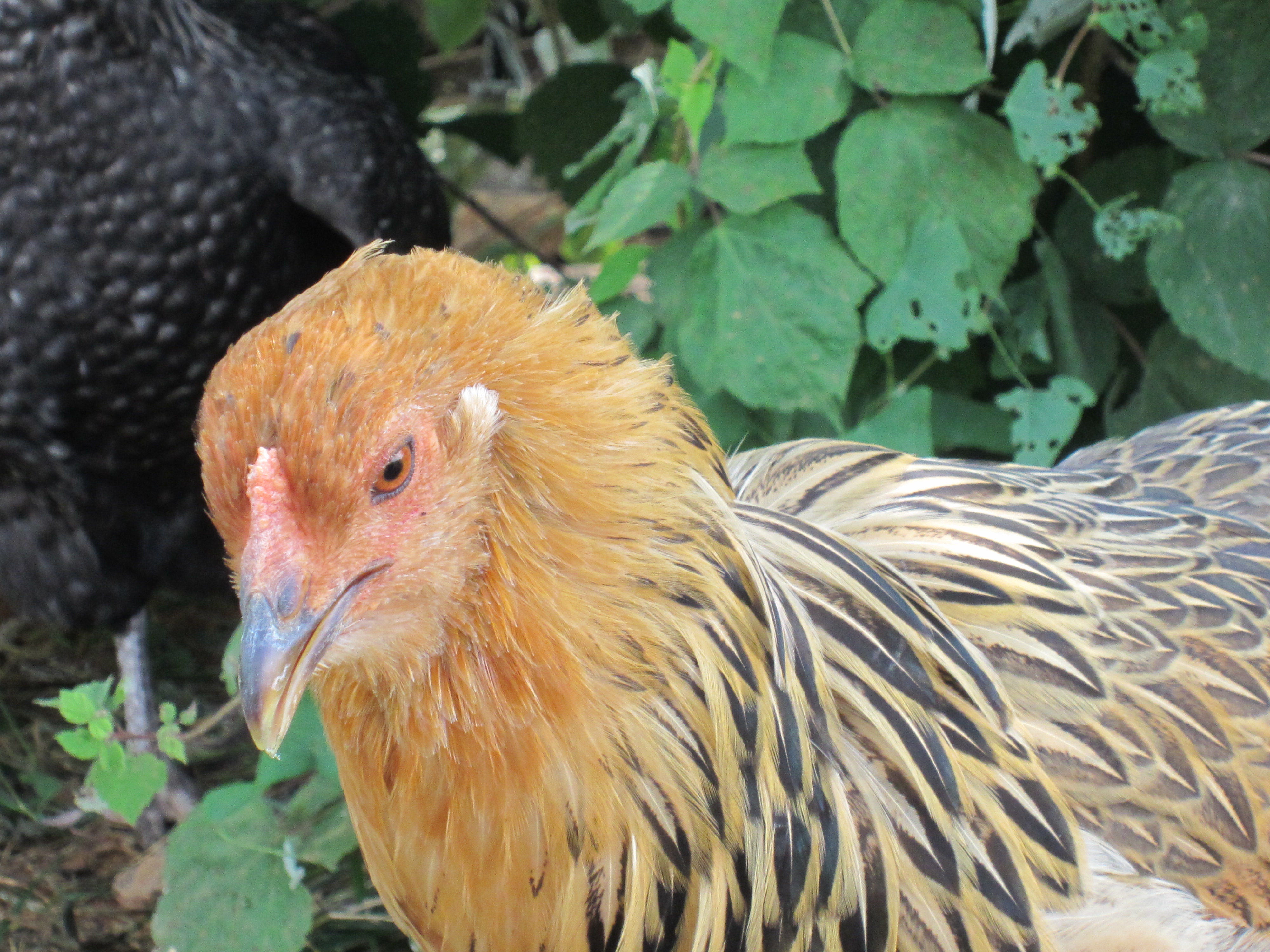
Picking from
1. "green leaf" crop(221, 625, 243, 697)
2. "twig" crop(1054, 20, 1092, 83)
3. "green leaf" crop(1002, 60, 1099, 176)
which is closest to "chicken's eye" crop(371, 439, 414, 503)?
"green leaf" crop(221, 625, 243, 697)

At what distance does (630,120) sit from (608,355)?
971mm

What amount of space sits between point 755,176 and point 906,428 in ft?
1.48

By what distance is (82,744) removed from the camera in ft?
5.10

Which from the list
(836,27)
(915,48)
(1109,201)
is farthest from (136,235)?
(1109,201)

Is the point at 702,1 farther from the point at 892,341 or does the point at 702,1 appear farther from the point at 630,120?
the point at 892,341

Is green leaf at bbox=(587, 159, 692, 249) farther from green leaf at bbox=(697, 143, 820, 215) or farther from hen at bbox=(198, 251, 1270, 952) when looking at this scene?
hen at bbox=(198, 251, 1270, 952)

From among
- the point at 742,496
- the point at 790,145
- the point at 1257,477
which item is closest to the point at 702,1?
the point at 790,145

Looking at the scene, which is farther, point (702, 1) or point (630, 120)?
point (630, 120)

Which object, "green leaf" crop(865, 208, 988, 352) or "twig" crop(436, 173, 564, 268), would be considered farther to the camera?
"twig" crop(436, 173, 564, 268)

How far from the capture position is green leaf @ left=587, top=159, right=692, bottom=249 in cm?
165

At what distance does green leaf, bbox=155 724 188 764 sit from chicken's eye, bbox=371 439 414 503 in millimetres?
863

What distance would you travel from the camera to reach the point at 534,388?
0.92 metres

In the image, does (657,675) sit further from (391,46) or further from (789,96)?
(391,46)

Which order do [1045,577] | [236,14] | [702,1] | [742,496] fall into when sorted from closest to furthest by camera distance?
[1045,577], [742,496], [702,1], [236,14]
